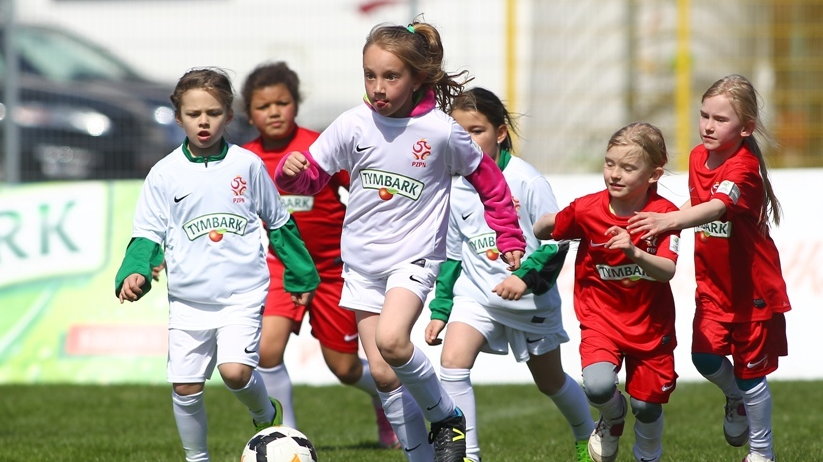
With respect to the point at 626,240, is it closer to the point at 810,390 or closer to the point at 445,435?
the point at 445,435

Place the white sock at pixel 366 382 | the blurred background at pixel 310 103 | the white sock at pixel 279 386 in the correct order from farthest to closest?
the blurred background at pixel 310 103, the white sock at pixel 366 382, the white sock at pixel 279 386

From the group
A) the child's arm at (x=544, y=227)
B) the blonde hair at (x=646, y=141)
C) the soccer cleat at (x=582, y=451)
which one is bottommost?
the soccer cleat at (x=582, y=451)

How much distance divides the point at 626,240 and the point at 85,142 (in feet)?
26.1

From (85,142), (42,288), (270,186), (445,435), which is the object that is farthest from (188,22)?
(445,435)

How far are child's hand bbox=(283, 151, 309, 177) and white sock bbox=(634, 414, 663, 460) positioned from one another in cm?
182

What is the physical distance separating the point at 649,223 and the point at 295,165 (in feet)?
4.72

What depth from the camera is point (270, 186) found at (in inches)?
239

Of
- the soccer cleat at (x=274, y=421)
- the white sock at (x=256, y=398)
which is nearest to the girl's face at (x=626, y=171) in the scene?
the white sock at (x=256, y=398)

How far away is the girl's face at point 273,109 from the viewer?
7.43 metres

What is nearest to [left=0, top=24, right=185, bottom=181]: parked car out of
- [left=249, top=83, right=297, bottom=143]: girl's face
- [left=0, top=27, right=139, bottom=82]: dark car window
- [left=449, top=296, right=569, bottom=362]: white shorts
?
[left=0, top=27, right=139, bottom=82]: dark car window

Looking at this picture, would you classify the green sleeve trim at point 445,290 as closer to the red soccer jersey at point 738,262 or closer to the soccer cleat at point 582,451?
the soccer cleat at point 582,451

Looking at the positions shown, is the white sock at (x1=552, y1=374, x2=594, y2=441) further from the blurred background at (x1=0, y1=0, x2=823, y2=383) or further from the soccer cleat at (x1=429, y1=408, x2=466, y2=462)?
the blurred background at (x1=0, y1=0, x2=823, y2=383)

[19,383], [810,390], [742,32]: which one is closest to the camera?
[810,390]

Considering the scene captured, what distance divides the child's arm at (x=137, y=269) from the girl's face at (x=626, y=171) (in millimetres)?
1951
